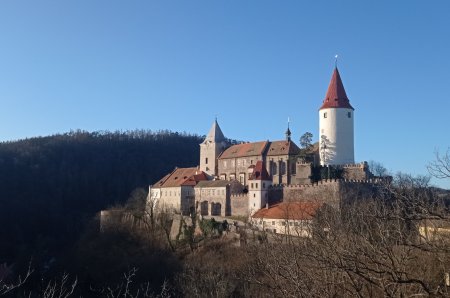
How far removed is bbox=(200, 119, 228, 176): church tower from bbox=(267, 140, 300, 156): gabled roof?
314 inches

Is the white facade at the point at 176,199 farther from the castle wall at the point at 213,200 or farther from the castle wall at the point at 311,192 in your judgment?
the castle wall at the point at 311,192

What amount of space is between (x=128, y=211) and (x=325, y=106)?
2234cm

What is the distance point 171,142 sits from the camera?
130m

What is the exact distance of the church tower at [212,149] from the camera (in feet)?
191

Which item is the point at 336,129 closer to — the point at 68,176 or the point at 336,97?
the point at 336,97

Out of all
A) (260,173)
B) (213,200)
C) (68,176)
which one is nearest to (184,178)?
(213,200)

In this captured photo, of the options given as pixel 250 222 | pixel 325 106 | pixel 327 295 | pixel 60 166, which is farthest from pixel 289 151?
pixel 60 166

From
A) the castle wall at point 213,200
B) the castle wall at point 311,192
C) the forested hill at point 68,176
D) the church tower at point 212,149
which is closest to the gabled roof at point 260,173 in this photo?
the castle wall at point 311,192

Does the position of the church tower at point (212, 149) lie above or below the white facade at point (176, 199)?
above

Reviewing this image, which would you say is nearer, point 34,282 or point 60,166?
point 34,282

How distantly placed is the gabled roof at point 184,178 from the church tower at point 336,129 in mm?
13782

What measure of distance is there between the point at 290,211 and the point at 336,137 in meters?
9.22

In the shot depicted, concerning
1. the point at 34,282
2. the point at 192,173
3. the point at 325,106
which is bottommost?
the point at 34,282

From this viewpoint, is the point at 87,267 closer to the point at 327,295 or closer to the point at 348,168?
the point at 348,168
